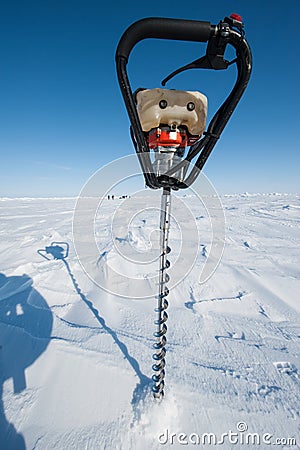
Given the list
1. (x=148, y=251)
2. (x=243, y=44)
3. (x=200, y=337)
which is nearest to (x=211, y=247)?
(x=148, y=251)

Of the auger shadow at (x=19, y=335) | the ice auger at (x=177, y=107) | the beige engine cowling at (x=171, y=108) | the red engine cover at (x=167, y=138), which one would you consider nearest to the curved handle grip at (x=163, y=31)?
the ice auger at (x=177, y=107)

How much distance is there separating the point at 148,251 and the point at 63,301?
2.34m

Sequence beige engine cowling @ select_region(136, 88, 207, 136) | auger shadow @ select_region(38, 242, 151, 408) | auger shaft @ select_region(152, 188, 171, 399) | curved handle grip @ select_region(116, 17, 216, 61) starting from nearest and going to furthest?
curved handle grip @ select_region(116, 17, 216, 61), beige engine cowling @ select_region(136, 88, 207, 136), auger shaft @ select_region(152, 188, 171, 399), auger shadow @ select_region(38, 242, 151, 408)

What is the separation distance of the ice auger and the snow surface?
1.17m

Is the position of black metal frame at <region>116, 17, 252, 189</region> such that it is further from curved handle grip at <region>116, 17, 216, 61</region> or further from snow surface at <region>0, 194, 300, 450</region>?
snow surface at <region>0, 194, 300, 450</region>

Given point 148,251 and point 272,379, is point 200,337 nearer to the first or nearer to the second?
point 272,379

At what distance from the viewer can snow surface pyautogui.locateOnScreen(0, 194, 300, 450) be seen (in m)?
1.16

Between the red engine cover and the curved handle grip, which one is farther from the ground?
the curved handle grip

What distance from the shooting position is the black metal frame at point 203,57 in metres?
0.70

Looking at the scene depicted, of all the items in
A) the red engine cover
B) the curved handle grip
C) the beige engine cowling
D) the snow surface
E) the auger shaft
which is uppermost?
the curved handle grip

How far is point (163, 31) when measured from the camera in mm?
730

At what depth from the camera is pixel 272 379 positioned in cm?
150

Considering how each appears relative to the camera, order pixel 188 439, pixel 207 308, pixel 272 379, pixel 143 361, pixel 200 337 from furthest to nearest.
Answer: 1. pixel 207 308
2. pixel 200 337
3. pixel 143 361
4. pixel 272 379
5. pixel 188 439

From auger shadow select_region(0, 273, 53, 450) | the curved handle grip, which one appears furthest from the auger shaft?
auger shadow select_region(0, 273, 53, 450)
